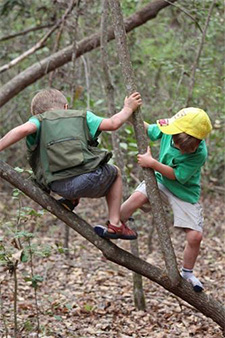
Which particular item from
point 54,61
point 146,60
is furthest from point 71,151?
point 146,60

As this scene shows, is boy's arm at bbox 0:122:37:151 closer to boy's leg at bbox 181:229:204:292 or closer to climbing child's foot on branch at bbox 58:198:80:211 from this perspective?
climbing child's foot on branch at bbox 58:198:80:211

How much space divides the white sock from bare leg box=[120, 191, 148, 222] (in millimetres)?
566

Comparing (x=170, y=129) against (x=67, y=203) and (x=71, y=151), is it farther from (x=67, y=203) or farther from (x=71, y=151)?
(x=67, y=203)

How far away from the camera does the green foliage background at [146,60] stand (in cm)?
790

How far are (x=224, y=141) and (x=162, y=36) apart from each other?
2541mm

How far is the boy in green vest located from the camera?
3465 millimetres

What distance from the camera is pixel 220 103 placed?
8391 millimetres

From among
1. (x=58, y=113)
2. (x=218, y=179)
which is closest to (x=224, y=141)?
(x=218, y=179)

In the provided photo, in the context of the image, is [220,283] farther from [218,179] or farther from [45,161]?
[218,179]

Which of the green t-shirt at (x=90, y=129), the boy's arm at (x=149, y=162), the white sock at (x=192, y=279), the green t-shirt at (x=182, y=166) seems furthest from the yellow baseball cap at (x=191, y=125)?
the white sock at (x=192, y=279)

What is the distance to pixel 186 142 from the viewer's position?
3.64 meters

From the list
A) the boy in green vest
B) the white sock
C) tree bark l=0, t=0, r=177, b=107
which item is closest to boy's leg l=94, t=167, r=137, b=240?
the boy in green vest

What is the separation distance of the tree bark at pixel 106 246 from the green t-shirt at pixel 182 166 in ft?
1.85

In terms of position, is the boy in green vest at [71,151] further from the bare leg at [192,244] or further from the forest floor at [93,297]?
the forest floor at [93,297]
